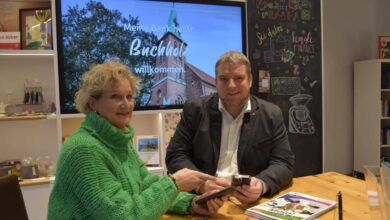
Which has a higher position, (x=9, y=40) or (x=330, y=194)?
(x=9, y=40)

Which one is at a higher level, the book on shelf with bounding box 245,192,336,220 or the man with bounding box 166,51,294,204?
the man with bounding box 166,51,294,204

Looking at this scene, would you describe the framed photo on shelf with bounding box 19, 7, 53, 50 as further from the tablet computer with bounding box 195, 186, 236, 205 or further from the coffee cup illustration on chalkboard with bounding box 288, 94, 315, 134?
the coffee cup illustration on chalkboard with bounding box 288, 94, 315, 134

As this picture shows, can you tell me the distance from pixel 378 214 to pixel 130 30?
95.1 inches

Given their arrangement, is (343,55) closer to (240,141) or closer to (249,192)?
(240,141)

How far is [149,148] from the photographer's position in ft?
9.82

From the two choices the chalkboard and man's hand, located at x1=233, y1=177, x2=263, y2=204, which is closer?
man's hand, located at x1=233, y1=177, x2=263, y2=204

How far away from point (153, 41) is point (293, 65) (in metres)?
1.49

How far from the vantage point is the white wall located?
4.62 m

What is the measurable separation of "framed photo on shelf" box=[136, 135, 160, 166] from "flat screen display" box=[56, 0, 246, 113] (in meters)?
0.28

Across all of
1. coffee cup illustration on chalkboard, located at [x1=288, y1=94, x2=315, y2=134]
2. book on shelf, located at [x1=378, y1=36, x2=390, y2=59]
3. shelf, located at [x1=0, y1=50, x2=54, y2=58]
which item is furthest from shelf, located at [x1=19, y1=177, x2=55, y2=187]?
book on shelf, located at [x1=378, y1=36, x2=390, y2=59]

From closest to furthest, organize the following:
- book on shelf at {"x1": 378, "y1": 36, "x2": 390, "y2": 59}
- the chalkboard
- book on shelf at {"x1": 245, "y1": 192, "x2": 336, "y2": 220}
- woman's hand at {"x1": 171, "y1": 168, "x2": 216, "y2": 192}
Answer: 1. book on shelf at {"x1": 245, "y1": 192, "x2": 336, "y2": 220}
2. woman's hand at {"x1": 171, "y1": 168, "x2": 216, "y2": 192}
3. the chalkboard
4. book on shelf at {"x1": 378, "y1": 36, "x2": 390, "y2": 59}

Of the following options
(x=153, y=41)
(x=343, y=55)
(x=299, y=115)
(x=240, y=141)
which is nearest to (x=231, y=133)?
(x=240, y=141)

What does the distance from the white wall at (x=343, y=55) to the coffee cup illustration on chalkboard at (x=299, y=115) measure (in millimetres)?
1229

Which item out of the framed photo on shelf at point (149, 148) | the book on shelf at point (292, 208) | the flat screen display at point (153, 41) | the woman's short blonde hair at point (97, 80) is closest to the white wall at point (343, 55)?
the flat screen display at point (153, 41)
